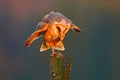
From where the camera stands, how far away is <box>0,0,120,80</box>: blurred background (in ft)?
5.95

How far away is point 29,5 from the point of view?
1845mm

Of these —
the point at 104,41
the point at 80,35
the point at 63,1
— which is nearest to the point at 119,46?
the point at 104,41

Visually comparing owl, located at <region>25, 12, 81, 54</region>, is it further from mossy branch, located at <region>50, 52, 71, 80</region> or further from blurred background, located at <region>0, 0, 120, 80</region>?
blurred background, located at <region>0, 0, 120, 80</region>

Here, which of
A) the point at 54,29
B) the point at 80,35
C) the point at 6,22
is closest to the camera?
the point at 54,29

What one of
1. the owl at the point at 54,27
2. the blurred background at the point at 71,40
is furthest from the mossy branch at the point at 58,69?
the blurred background at the point at 71,40

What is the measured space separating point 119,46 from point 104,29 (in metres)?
0.13

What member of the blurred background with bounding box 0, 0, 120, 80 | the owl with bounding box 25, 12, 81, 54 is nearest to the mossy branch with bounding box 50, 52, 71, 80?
the owl with bounding box 25, 12, 81, 54

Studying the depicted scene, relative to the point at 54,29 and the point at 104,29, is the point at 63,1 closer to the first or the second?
the point at 104,29

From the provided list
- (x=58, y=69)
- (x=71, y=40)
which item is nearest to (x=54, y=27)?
(x=58, y=69)

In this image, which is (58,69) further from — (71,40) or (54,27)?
(71,40)

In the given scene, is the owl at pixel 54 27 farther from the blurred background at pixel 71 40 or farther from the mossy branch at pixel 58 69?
the blurred background at pixel 71 40

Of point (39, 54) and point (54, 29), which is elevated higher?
point (54, 29)

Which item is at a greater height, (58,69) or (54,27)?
(54,27)

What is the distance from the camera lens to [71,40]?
6.20 feet
